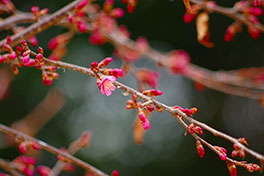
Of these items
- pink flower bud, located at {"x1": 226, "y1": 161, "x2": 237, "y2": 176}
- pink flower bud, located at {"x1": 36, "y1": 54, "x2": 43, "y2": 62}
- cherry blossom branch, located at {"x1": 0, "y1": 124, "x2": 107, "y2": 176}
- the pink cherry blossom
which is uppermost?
pink flower bud, located at {"x1": 36, "y1": 54, "x2": 43, "y2": 62}

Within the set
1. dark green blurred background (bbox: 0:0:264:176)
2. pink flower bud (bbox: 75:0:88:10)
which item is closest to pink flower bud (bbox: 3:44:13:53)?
pink flower bud (bbox: 75:0:88:10)

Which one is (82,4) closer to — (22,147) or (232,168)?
(22,147)

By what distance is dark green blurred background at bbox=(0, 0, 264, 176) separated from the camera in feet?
13.3

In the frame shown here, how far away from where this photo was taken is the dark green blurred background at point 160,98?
4039 mm

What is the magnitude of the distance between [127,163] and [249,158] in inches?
85.9

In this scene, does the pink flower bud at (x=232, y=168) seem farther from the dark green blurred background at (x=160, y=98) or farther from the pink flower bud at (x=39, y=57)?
the dark green blurred background at (x=160, y=98)

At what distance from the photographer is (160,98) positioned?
452 cm

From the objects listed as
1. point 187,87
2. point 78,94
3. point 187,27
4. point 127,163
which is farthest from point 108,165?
point 187,27

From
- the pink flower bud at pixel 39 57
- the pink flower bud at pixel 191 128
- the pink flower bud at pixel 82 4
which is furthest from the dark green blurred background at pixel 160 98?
the pink flower bud at pixel 191 128

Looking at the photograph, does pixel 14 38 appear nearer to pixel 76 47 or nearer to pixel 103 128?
pixel 76 47

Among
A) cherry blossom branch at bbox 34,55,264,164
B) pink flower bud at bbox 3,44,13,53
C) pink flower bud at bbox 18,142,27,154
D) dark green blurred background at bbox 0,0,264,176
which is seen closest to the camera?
cherry blossom branch at bbox 34,55,264,164

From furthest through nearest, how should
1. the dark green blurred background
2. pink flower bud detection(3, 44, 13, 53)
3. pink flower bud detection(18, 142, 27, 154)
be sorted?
the dark green blurred background < pink flower bud detection(18, 142, 27, 154) < pink flower bud detection(3, 44, 13, 53)

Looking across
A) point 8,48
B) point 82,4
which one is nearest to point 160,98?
point 82,4

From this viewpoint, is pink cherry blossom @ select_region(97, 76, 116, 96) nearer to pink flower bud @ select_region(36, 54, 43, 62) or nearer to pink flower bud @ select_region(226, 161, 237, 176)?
pink flower bud @ select_region(36, 54, 43, 62)
